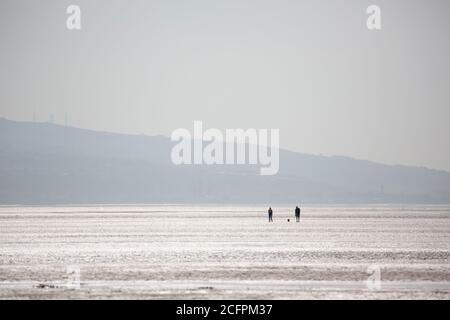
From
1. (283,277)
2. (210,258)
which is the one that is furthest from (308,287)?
(210,258)

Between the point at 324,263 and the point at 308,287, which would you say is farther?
the point at 324,263

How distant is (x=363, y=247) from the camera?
2163 inches

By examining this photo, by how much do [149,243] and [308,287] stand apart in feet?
98.1
